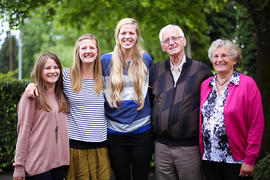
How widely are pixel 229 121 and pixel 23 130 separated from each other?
6.88 ft

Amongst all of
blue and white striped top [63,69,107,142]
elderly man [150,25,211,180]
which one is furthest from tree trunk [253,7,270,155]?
blue and white striped top [63,69,107,142]

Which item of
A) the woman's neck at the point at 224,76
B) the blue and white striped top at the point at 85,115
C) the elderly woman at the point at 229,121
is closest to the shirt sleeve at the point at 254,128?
the elderly woman at the point at 229,121

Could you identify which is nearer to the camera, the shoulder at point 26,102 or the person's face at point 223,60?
the shoulder at point 26,102

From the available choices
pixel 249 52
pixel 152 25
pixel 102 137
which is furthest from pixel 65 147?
pixel 152 25

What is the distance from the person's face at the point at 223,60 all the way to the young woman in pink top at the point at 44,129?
175 centimetres

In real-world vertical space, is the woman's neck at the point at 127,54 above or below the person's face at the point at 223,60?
above

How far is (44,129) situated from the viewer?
2.96 meters

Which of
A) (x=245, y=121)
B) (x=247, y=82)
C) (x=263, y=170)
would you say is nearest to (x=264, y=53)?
(x=263, y=170)

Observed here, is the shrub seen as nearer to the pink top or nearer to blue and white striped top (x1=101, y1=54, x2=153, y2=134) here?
blue and white striped top (x1=101, y1=54, x2=153, y2=134)

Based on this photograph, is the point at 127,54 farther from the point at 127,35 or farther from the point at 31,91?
the point at 31,91

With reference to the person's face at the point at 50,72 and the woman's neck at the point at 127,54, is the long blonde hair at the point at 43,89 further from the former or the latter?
the woman's neck at the point at 127,54

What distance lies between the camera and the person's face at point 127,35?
345 cm

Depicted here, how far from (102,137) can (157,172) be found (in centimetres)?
Answer: 80

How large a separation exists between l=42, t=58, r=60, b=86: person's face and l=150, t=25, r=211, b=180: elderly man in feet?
3.90
